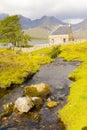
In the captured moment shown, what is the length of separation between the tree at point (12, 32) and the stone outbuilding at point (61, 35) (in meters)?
16.8

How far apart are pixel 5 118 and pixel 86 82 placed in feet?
59.1

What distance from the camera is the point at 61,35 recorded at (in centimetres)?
12612

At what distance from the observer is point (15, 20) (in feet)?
390

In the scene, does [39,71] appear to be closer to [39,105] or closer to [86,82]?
[86,82]

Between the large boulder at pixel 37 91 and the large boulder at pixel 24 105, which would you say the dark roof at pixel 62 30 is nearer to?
the large boulder at pixel 37 91

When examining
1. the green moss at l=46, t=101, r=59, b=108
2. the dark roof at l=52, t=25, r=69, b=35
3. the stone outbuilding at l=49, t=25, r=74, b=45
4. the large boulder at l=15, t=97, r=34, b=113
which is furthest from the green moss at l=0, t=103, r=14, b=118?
the dark roof at l=52, t=25, r=69, b=35

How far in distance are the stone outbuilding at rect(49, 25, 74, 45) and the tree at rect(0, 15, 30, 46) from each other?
55.2ft

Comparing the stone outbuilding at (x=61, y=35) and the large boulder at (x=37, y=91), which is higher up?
the stone outbuilding at (x=61, y=35)

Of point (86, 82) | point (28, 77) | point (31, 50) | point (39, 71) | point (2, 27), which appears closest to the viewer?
point (86, 82)

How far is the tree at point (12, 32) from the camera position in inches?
4533

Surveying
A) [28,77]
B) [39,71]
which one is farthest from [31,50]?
[28,77]

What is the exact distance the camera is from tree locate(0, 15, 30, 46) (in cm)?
11514

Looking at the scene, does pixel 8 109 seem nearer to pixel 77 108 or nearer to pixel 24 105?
pixel 24 105

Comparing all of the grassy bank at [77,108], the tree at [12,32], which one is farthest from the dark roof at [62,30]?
the grassy bank at [77,108]
